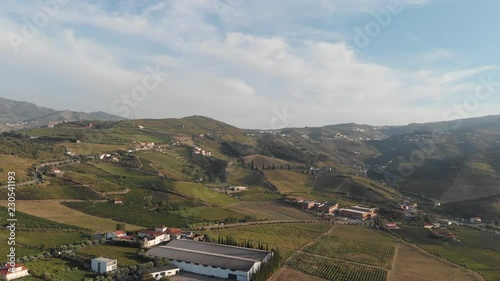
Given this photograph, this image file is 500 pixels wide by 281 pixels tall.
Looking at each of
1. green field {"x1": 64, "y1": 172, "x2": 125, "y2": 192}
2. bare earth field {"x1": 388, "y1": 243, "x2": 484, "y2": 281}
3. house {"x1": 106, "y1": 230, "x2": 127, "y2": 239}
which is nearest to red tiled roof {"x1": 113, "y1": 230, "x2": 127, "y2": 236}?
house {"x1": 106, "y1": 230, "x2": 127, "y2": 239}

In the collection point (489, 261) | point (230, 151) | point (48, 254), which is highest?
point (230, 151)

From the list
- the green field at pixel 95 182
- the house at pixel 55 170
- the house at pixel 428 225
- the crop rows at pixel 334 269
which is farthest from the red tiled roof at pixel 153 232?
the house at pixel 428 225

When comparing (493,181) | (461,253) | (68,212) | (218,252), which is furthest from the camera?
(493,181)

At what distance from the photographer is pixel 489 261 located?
182 feet

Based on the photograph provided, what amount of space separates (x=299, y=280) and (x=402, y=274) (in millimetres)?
14074

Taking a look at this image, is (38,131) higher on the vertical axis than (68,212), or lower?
higher

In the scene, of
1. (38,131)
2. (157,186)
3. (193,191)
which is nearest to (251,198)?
(193,191)

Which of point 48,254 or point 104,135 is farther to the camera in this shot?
point 104,135

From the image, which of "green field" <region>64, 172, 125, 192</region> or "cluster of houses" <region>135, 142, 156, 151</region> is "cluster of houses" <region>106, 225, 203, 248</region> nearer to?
"green field" <region>64, 172, 125, 192</region>

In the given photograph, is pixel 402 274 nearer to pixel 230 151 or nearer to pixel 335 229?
pixel 335 229

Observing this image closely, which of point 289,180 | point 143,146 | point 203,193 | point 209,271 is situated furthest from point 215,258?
point 143,146

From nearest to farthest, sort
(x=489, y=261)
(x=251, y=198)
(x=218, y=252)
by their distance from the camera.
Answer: (x=218, y=252) → (x=489, y=261) → (x=251, y=198)

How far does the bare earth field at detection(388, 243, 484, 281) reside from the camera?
46.2m

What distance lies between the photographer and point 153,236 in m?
51.6
